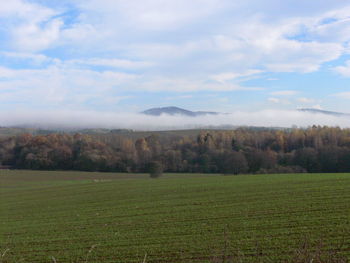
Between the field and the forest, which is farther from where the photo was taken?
the forest

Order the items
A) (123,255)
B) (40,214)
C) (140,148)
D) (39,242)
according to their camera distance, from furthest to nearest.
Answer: (140,148), (40,214), (39,242), (123,255)

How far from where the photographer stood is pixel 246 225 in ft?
60.1

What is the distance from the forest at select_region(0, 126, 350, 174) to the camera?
78.1 meters

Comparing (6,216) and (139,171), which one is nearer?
(6,216)

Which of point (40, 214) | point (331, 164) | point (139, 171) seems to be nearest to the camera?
point (40, 214)

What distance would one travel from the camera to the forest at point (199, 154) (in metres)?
78.1

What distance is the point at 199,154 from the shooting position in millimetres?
95250

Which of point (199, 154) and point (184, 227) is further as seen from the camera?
point (199, 154)

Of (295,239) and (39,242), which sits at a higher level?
(295,239)

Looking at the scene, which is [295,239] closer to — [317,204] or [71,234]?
[317,204]

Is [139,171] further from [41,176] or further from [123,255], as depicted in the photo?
[123,255]

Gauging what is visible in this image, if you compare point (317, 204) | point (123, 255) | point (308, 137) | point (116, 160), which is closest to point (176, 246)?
point (123, 255)

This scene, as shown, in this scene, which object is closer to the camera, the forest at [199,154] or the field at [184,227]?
the field at [184,227]

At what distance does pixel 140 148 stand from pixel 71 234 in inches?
3241
